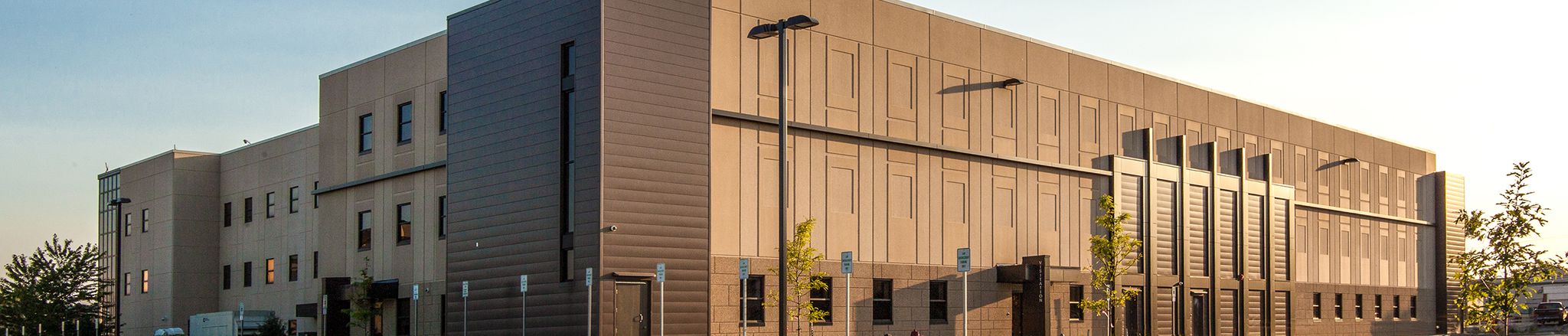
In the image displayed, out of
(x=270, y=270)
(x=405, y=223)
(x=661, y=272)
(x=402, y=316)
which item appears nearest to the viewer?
(x=661, y=272)

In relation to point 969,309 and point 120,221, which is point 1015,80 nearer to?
point 969,309

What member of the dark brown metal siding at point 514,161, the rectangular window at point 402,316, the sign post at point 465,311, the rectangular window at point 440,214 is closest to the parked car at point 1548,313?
the rectangular window at point 440,214

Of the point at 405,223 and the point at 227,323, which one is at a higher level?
the point at 405,223

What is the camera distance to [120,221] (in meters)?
67.8

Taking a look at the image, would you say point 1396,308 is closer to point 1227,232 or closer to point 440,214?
point 1227,232

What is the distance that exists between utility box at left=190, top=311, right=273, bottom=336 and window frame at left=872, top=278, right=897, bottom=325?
77.1 ft

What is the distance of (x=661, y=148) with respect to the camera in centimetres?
3903

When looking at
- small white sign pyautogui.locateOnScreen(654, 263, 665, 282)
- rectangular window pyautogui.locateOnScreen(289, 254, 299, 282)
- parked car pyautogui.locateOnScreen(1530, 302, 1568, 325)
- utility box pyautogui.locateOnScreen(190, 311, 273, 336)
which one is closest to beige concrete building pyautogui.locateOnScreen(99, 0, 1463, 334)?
rectangular window pyautogui.locateOnScreen(289, 254, 299, 282)

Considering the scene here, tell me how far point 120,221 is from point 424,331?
2862 cm

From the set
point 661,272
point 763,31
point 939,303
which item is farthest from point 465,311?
point 939,303

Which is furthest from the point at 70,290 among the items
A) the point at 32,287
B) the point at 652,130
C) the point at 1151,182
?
the point at 1151,182

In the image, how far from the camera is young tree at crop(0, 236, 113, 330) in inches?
2564

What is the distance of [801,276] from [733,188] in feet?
10.5

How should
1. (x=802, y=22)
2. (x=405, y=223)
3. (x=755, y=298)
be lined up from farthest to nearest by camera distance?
1. (x=405, y=223)
2. (x=755, y=298)
3. (x=802, y=22)
